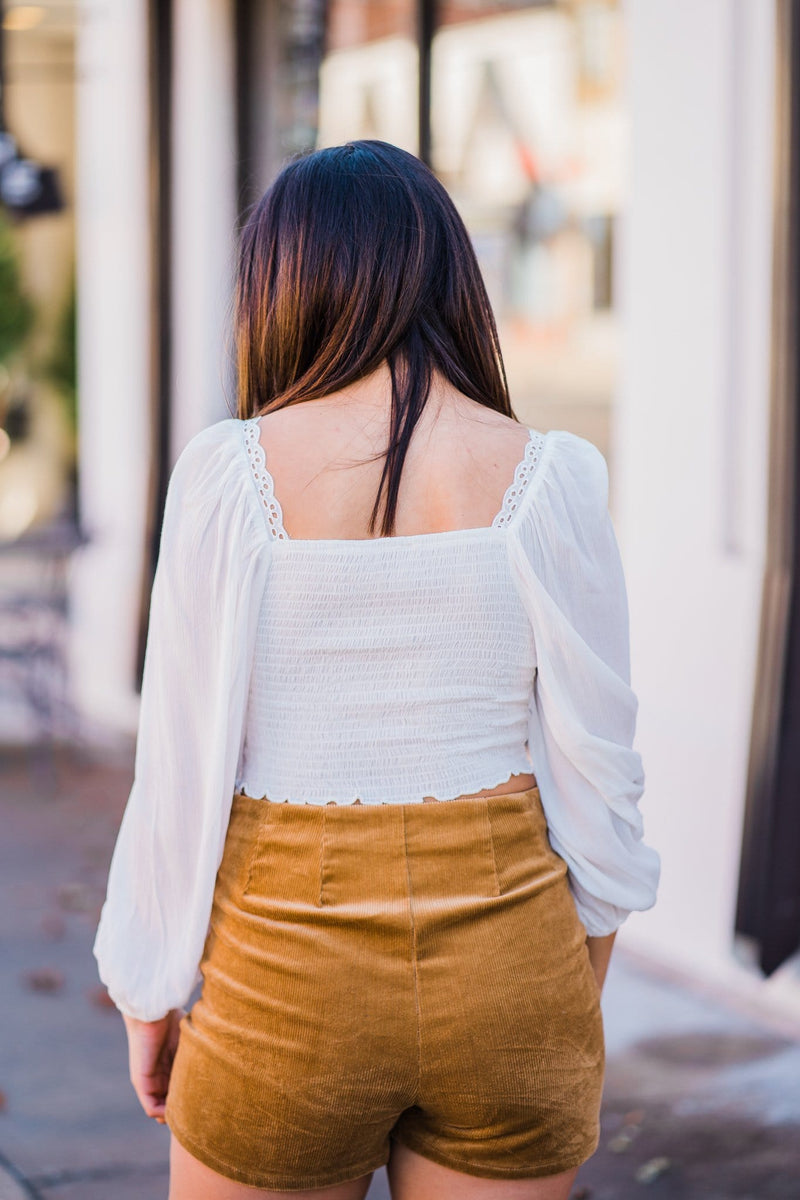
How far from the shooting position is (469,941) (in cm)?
146

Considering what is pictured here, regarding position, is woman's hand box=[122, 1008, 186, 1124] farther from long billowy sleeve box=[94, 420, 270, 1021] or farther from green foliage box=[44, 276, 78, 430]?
green foliage box=[44, 276, 78, 430]

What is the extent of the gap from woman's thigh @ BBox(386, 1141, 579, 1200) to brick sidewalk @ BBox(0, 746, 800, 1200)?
1742 mm

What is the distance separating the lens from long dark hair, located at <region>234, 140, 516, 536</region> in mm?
1546

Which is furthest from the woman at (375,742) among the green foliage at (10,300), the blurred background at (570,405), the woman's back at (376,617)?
the green foliage at (10,300)

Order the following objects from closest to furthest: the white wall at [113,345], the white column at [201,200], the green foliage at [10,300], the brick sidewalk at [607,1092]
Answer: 1. the brick sidewalk at [607,1092]
2. the white column at [201,200]
3. the white wall at [113,345]
4. the green foliage at [10,300]

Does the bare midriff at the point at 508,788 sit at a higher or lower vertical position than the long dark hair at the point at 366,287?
lower

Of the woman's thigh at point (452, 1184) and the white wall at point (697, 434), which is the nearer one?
the woman's thigh at point (452, 1184)

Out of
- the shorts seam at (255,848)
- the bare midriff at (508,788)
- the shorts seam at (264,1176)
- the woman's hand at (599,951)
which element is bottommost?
the shorts seam at (264,1176)

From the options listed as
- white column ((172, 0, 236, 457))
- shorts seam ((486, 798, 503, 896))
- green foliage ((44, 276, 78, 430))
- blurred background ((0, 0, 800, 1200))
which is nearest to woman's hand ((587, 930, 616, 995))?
shorts seam ((486, 798, 503, 896))

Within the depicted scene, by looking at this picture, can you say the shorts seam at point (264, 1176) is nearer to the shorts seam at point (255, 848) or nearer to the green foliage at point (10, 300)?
the shorts seam at point (255, 848)

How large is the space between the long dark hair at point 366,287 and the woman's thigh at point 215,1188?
71cm

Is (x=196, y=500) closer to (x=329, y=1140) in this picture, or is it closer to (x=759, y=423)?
(x=329, y=1140)

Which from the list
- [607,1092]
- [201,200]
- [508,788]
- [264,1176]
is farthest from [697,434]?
[201,200]

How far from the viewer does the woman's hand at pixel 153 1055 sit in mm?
1682
